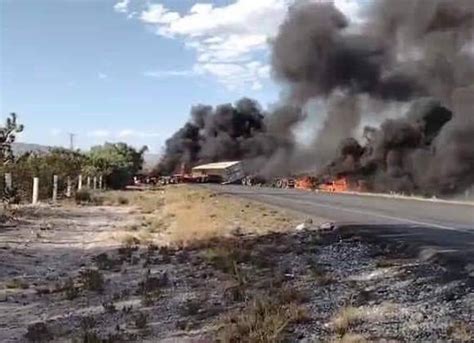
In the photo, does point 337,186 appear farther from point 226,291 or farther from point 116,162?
point 226,291

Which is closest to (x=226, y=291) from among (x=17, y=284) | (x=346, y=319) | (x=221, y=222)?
(x=346, y=319)

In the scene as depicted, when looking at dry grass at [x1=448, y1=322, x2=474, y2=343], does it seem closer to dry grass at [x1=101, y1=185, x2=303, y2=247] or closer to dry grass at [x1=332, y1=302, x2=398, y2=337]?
dry grass at [x1=332, y1=302, x2=398, y2=337]

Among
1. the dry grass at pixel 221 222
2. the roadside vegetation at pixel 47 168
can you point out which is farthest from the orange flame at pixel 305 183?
the dry grass at pixel 221 222

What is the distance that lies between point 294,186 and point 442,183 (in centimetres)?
2840

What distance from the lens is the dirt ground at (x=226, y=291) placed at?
24.4ft

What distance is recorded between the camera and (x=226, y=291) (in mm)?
9867

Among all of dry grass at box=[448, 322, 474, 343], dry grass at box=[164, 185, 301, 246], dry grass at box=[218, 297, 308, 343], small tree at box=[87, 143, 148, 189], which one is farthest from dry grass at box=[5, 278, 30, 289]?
small tree at box=[87, 143, 148, 189]

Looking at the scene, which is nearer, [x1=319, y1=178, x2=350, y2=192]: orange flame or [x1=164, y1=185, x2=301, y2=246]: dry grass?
[x1=164, y1=185, x2=301, y2=246]: dry grass

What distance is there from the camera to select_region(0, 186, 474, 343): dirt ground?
743cm

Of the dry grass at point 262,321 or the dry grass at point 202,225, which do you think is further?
the dry grass at point 202,225

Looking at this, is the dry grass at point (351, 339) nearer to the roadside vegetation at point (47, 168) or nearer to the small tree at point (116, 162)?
the roadside vegetation at point (47, 168)

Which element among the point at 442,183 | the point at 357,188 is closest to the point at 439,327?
the point at 442,183

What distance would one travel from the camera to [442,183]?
49.2 metres

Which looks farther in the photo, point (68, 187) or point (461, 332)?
point (68, 187)
